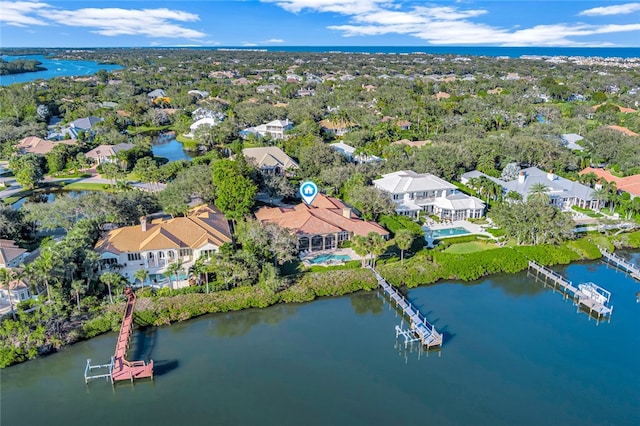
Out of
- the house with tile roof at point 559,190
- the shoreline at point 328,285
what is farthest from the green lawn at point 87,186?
the house with tile roof at point 559,190

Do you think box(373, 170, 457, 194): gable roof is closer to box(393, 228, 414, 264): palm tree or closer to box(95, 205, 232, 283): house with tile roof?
box(393, 228, 414, 264): palm tree

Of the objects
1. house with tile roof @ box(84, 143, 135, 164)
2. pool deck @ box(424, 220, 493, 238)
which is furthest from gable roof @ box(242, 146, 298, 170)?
pool deck @ box(424, 220, 493, 238)

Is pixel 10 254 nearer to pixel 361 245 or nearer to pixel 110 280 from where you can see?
pixel 110 280

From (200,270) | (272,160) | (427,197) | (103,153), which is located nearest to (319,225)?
(200,270)

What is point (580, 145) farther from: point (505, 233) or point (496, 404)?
point (496, 404)

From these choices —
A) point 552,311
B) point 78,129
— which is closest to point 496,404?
point 552,311

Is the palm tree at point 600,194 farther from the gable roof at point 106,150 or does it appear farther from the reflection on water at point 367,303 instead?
the gable roof at point 106,150
